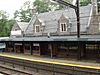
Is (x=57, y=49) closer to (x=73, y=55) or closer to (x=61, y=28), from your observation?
(x=73, y=55)

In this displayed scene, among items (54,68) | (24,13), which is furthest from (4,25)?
(54,68)

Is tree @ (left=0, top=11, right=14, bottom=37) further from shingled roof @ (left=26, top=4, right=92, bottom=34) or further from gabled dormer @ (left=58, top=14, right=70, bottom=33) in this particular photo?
gabled dormer @ (left=58, top=14, right=70, bottom=33)

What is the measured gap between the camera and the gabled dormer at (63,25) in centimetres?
2973

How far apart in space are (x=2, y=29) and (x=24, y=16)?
24.0 feet

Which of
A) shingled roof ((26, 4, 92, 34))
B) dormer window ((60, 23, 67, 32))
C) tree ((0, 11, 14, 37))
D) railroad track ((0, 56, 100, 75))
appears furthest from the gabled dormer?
tree ((0, 11, 14, 37))

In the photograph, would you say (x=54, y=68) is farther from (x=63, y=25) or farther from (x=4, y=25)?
(x=4, y=25)

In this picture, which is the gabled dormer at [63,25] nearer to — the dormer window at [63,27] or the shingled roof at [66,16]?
the dormer window at [63,27]

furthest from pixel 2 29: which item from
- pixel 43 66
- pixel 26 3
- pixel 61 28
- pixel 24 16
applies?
pixel 43 66

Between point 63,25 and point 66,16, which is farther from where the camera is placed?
point 66,16

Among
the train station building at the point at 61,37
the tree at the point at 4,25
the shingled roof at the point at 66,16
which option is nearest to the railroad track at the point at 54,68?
the train station building at the point at 61,37

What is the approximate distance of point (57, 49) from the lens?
23.8 metres

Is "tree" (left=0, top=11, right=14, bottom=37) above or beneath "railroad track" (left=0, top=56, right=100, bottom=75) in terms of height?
above

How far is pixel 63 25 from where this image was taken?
99.5ft

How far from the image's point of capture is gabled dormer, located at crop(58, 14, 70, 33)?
97.6 ft
